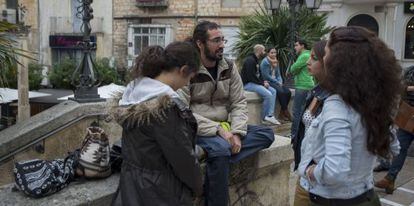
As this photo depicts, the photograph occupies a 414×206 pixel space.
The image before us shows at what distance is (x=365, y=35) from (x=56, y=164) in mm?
1802

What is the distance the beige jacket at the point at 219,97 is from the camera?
11.1 ft

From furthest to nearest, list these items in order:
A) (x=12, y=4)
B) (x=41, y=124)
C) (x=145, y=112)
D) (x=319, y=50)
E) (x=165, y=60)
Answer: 1. (x=12, y=4)
2. (x=41, y=124)
3. (x=319, y=50)
4. (x=165, y=60)
5. (x=145, y=112)

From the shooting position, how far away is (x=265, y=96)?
8.02 metres

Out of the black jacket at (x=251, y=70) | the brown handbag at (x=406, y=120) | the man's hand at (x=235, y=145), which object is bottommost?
the brown handbag at (x=406, y=120)

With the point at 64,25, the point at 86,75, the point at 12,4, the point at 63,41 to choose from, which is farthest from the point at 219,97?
the point at 64,25

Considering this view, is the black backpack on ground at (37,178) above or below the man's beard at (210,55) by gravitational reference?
below

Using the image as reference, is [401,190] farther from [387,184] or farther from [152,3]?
[152,3]

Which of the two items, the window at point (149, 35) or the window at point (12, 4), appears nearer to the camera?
the window at point (12, 4)

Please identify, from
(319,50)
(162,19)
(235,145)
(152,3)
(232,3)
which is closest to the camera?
(319,50)

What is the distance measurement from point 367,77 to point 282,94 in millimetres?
6598

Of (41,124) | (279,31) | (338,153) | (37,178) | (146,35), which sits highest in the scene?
(146,35)

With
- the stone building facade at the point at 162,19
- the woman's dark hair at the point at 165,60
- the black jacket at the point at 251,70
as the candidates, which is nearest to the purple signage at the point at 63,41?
the stone building facade at the point at 162,19

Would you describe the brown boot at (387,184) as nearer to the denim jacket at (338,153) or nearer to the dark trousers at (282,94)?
the denim jacket at (338,153)

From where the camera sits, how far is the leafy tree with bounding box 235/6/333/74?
10188mm
